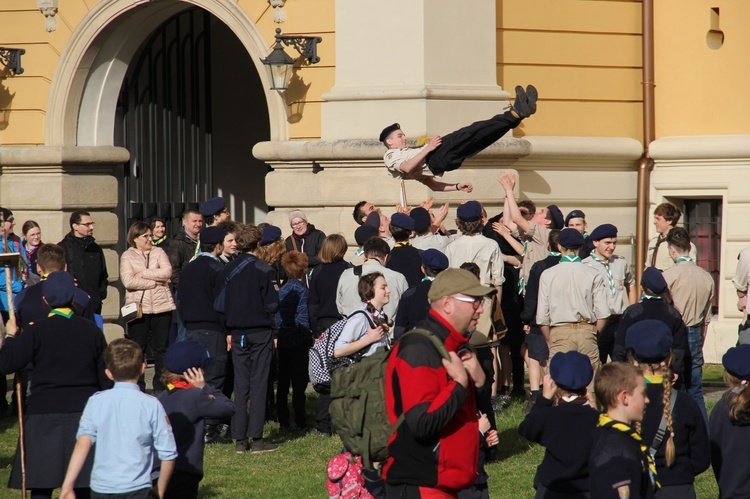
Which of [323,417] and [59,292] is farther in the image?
[323,417]

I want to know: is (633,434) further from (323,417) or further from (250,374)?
(323,417)

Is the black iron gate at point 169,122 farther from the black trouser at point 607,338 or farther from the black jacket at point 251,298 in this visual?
the black trouser at point 607,338

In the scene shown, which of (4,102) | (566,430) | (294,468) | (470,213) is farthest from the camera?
(4,102)

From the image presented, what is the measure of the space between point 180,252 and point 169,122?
13.5ft

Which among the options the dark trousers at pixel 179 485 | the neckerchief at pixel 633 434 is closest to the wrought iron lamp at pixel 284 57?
the dark trousers at pixel 179 485

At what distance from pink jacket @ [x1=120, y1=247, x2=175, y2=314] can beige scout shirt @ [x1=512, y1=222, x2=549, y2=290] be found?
11.4 feet

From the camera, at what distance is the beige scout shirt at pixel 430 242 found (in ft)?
37.9

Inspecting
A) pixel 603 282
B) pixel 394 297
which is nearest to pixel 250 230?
pixel 394 297

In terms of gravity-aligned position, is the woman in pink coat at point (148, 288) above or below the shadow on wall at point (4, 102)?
below

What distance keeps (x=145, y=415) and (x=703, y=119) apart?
10450mm

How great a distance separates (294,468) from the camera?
392 inches

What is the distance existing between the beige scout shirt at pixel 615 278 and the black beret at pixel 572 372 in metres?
4.07

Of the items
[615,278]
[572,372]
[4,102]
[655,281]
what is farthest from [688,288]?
[4,102]

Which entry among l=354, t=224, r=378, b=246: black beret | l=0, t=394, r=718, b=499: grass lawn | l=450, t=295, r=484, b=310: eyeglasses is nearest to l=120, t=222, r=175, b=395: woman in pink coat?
l=0, t=394, r=718, b=499: grass lawn
